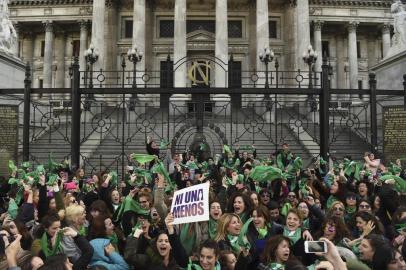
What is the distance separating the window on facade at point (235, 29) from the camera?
45688 mm

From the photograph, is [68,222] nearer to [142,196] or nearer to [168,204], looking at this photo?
[142,196]

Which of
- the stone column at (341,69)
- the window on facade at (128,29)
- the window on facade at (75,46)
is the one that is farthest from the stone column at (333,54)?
the window on facade at (75,46)

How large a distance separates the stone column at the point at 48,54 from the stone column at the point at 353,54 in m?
30.7

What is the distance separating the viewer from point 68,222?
6.82 m

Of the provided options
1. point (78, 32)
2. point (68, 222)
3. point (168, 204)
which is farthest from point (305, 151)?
point (78, 32)

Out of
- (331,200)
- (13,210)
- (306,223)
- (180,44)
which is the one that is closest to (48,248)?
(13,210)

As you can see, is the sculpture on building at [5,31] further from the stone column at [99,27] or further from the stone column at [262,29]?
the stone column at [262,29]

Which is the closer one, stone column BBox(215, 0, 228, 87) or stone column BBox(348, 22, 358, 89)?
stone column BBox(215, 0, 228, 87)

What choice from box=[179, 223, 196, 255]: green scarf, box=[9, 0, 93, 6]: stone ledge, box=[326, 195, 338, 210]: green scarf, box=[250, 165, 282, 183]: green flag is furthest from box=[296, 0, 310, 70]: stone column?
box=[179, 223, 196, 255]: green scarf

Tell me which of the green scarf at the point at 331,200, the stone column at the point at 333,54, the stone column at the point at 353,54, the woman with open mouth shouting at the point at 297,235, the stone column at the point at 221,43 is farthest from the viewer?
the stone column at the point at 333,54

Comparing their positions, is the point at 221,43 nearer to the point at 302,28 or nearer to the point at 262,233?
the point at 302,28

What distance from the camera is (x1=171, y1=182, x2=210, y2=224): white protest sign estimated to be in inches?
235

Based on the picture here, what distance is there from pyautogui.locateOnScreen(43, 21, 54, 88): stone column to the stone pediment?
604 inches

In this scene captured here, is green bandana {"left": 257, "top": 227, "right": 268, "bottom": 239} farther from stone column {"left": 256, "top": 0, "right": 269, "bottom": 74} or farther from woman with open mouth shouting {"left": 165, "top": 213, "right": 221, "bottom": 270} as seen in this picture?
stone column {"left": 256, "top": 0, "right": 269, "bottom": 74}
